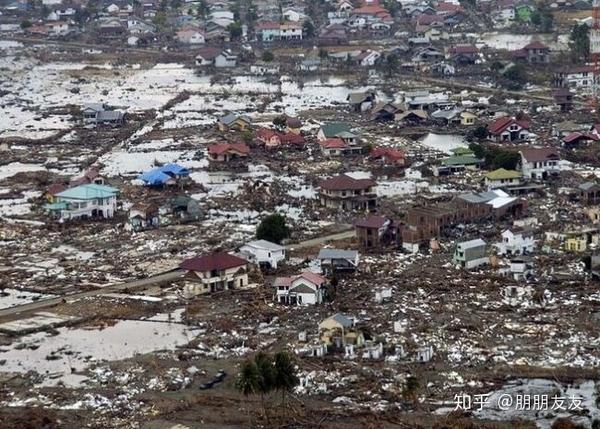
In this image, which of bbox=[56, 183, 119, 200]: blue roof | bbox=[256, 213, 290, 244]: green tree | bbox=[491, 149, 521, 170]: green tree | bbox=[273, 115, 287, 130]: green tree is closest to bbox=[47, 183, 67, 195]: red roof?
bbox=[56, 183, 119, 200]: blue roof

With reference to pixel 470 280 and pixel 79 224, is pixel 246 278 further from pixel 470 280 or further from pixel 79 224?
pixel 79 224

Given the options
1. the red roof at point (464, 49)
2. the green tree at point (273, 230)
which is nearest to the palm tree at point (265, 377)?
the green tree at point (273, 230)

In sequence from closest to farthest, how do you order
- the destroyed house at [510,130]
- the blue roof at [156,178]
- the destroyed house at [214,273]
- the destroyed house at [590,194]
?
1. the destroyed house at [214,273]
2. the destroyed house at [590,194]
3. the blue roof at [156,178]
4. the destroyed house at [510,130]

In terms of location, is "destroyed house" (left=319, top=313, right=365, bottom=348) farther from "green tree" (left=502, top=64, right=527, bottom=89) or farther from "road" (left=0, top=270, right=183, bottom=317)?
"green tree" (left=502, top=64, right=527, bottom=89)

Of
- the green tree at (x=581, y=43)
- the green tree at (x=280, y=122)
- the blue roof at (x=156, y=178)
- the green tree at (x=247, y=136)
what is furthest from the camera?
the green tree at (x=581, y=43)

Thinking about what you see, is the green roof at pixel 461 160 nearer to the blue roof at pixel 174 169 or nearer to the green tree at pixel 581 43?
the blue roof at pixel 174 169

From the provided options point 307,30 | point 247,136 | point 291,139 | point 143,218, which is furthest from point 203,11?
point 143,218

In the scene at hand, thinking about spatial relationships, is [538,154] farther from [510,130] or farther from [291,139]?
[291,139]
